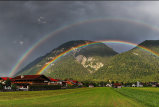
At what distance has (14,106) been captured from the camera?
21859 mm

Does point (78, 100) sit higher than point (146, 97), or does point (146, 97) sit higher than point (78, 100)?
point (78, 100)

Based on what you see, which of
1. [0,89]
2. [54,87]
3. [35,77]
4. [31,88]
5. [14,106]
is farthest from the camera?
[35,77]

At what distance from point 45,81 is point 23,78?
15555mm

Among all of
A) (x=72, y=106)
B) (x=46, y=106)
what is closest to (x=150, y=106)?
(x=72, y=106)

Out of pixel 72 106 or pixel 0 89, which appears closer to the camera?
pixel 72 106

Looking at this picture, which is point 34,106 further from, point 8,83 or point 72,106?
point 8,83

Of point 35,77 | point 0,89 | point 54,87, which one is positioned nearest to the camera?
point 0,89

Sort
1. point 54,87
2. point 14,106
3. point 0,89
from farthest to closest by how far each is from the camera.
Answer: point 54,87
point 0,89
point 14,106

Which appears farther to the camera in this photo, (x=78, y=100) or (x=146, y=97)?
(x=146, y=97)

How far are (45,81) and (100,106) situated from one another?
4001 inches

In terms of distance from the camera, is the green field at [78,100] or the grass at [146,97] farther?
the grass at [146,97]

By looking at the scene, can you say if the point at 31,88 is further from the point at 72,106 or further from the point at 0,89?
the point at 72,106

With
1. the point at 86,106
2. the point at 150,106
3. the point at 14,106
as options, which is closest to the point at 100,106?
the point at 86,106

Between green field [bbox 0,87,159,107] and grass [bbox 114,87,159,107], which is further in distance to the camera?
grass [bbox 114,87,159,107]
